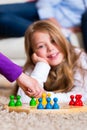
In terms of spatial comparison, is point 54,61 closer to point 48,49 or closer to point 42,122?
point 48,49

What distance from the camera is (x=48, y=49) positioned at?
1.33 metres

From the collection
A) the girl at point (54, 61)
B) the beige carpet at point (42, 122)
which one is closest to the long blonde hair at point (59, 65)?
the girl at point (54, 61)

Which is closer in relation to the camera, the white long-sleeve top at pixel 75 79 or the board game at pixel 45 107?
the board game at pixel 45 107

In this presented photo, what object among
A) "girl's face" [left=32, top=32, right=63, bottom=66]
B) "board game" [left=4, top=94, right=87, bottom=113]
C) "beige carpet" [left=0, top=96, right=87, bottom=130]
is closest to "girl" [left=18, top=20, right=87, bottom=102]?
"girl's face" [left=32, top=32, right=63, bottom=66]

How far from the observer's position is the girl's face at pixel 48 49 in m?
1.33

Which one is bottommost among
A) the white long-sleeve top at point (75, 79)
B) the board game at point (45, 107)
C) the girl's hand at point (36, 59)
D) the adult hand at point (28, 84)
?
the white long-sleeve top at point (75, 79)

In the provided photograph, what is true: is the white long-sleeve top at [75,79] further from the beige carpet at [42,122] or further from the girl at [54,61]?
the beige carpet at [42,122]

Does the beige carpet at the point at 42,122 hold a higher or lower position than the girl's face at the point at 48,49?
higher

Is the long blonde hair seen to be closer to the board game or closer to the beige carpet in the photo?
the board game

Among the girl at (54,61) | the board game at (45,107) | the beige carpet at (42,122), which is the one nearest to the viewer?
the beige carpet at (42,122)

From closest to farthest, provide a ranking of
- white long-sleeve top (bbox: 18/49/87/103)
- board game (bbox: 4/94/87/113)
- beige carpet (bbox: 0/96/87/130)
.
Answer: beige carpet (bbox: 0/96/87/130)
board game (bbox: 4/94/87/113)
white long-sleeve top (bbox: 18/49/87/103)

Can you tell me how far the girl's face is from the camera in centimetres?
133

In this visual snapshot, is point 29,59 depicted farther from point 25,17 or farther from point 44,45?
point 25,17

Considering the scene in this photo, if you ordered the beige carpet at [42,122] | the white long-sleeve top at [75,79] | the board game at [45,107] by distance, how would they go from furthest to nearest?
1. the white long-sleeve top at [75,79]
2. the board game at [45,107]
3. the beige carpet at [42,122]
